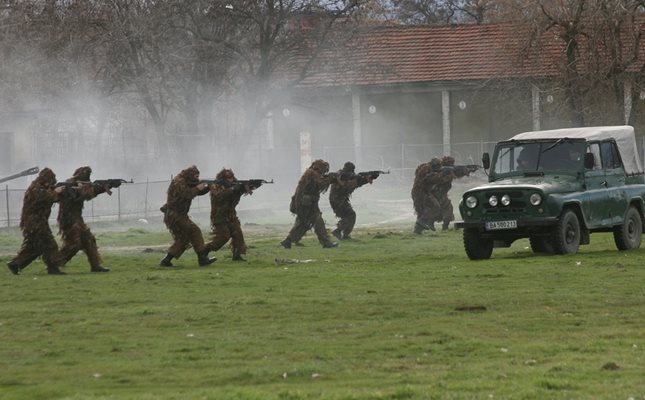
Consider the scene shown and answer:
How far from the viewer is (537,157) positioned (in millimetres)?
25047

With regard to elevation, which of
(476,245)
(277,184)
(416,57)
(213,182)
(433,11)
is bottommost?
(476,245)

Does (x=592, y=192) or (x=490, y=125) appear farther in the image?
(x=490, y=125)

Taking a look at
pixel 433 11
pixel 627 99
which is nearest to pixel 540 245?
pixel 627 99

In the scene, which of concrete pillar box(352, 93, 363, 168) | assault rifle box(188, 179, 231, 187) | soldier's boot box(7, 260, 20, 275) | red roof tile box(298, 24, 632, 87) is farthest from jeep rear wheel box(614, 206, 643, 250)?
concrete pillar box(352, 93, 363, 168)

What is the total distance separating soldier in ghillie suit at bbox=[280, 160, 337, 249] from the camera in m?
30.2

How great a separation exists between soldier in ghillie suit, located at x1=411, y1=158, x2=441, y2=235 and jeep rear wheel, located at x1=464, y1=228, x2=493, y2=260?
9.54 meters

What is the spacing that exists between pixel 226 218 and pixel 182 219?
1288 mm

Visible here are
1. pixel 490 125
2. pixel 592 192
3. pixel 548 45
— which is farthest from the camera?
pixel 490 125

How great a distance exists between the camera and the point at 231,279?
866 inches

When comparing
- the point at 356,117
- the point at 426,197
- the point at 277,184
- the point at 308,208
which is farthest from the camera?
the point at 356,117

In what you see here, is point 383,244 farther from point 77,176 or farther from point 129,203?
point 129,203

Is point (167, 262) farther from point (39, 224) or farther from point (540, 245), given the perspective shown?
point (540, 245)

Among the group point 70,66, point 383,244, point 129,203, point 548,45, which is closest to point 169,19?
point 70,66

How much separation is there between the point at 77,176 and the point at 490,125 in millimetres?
41517
